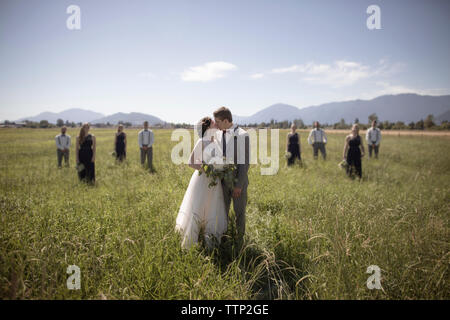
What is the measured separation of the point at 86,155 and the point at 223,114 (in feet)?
20.5

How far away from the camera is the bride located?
10.7 ft

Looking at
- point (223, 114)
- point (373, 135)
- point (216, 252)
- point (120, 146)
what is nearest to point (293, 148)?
point (373, 135)

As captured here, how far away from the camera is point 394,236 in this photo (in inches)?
127

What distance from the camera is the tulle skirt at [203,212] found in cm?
326

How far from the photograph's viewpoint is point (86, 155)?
7.23 m

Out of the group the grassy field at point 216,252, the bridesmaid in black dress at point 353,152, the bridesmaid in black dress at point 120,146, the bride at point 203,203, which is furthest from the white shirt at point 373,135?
the bridesmaid in black dress at point 120,146

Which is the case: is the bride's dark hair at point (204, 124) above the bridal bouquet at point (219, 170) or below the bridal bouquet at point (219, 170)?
above

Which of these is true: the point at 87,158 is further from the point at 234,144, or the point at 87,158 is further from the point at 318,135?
the point at 318,135

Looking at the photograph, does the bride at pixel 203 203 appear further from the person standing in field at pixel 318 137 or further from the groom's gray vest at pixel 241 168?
the person standing in field at pixel 318 137
